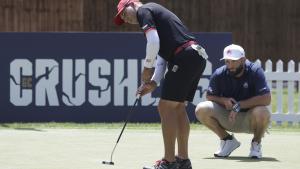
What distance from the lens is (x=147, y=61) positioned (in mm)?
8344

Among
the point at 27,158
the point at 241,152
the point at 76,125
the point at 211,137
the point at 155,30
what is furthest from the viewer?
the point at 76,125

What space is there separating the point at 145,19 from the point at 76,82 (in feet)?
20.8

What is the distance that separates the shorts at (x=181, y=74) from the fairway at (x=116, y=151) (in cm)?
93

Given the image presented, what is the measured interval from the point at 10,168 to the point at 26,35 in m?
6.11

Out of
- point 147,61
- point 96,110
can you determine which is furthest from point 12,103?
point 147,61

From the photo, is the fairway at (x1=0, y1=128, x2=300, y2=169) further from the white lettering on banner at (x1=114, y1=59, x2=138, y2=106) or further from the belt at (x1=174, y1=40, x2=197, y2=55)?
the belt at (x1=174, y1=40, x2=197, y2=55)

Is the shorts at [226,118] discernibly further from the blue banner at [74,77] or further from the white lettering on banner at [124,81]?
the white lettering on banner at [124,81]

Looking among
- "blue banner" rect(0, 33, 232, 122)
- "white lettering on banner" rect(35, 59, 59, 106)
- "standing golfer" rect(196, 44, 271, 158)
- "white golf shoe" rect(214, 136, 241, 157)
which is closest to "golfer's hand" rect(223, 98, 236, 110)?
"standing golfer" rect(196, 44, 271, 158)

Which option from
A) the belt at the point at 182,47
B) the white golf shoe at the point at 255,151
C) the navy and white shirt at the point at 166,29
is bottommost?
the white golf shoe at the point at 255,151

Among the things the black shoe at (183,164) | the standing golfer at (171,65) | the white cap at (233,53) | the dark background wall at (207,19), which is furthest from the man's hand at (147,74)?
the dark background wall at (207,19)

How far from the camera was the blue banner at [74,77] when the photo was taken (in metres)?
14.5

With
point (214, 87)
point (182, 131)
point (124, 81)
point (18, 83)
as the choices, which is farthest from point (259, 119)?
point (18, 83)

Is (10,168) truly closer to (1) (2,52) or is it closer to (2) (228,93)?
(2) (228,93)

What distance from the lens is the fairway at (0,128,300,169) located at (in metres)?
9.25
